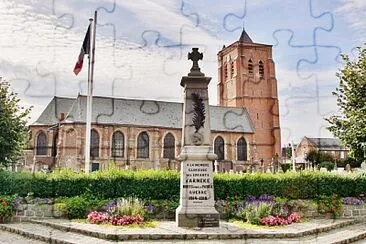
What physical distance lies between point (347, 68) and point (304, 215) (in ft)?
24.1

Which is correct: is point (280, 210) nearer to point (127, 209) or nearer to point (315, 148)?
point (127, 209)

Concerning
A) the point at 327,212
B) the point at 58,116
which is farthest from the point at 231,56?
the point at 327,212

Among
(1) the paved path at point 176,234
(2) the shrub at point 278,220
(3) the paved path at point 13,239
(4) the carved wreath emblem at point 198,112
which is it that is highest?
(4) the carved wreath emblem at point 198,112

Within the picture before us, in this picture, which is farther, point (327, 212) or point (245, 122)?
point (245, 122)

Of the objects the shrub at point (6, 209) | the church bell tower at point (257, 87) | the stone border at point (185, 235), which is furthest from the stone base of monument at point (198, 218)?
the church bell tower at point (257, 87)

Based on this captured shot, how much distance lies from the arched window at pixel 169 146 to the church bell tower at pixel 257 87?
13.2m

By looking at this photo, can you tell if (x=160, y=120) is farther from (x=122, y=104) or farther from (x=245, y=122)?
(x=245, y=122)

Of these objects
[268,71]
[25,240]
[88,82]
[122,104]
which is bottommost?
[25,240]

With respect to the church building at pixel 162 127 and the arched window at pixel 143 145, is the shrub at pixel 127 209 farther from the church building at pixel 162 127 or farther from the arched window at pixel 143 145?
the arched window at pixel 143 145

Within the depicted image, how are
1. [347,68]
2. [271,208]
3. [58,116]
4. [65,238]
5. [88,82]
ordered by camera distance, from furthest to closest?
[58,116]
[88,82]
[347,68]
[271,208]
[65,238]

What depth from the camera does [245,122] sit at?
62.9m

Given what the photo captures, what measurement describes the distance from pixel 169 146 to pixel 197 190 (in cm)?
4630

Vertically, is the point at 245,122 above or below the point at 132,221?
above

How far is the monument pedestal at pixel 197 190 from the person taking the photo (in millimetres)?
12094
